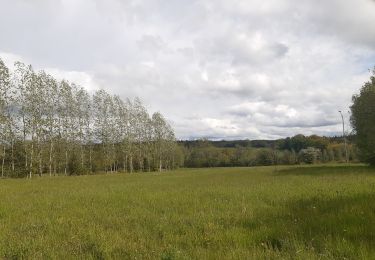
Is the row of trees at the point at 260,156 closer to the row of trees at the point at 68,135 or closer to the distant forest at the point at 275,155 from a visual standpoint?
the distant forest at the point at 275,155

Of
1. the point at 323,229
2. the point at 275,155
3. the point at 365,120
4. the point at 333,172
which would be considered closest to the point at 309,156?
the point at 275,155

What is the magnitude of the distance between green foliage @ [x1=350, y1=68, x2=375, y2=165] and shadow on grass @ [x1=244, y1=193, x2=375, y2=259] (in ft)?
132

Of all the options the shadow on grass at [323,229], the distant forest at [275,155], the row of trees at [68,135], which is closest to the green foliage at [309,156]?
the distant forest at [275,155]

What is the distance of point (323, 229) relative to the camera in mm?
8867

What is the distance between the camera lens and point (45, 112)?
61281mm

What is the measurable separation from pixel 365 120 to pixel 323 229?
45657 millimetres

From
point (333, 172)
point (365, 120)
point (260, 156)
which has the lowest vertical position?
point (260, 156)

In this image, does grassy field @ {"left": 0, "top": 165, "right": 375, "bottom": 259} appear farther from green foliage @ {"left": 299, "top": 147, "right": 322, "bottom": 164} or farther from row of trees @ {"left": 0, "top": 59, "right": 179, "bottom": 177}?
green foliage @ {"left": 299, "top": 147, "right": 322, "bottom": 164}

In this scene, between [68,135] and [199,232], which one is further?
[68,135]

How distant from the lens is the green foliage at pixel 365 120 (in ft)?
159

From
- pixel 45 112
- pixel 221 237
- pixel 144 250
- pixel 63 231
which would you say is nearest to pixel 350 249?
pixel 221 237

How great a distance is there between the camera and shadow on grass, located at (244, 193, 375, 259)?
23.7 ft

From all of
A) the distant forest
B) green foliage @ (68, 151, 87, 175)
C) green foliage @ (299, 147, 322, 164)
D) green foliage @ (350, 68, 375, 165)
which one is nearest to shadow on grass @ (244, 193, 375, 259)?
green foliage @ (350, 68, 375, 165)

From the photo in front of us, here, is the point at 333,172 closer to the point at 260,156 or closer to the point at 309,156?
the point at 309,156
